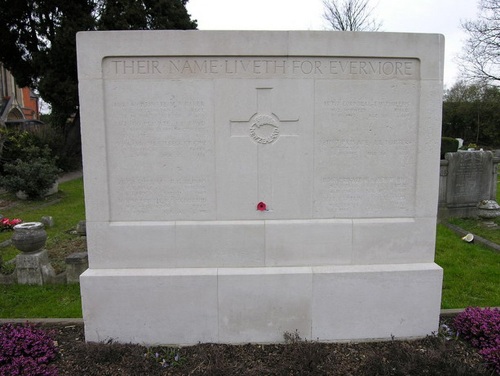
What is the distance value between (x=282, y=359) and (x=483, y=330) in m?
1.87

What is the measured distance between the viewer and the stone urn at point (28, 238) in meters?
5.36

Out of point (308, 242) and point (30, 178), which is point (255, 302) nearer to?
point (308, 242)

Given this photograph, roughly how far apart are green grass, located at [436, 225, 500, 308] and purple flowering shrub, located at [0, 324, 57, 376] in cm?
423

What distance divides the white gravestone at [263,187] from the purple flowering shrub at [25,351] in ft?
1.33

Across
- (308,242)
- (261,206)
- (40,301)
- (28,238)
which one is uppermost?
(261,206)

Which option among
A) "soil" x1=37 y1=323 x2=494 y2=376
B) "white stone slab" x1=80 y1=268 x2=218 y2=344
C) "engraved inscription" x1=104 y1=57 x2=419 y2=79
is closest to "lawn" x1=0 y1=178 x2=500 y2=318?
"white stone slab" x1=80 y1=268 x2=218 y2=344

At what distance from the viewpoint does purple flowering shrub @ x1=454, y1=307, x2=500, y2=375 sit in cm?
319

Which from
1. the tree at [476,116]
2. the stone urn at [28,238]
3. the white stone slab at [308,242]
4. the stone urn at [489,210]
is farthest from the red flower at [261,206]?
the tree at [476,116]

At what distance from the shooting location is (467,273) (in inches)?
222

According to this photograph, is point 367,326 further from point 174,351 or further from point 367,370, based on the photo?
point 174,351

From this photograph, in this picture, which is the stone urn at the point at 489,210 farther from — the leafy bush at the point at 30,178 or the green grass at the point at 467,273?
the leafy bush at the point at 30,178

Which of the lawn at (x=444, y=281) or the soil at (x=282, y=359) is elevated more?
the soil at (x=282, y=359)

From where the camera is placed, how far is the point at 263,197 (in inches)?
141

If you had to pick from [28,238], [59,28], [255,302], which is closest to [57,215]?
[28,238]
